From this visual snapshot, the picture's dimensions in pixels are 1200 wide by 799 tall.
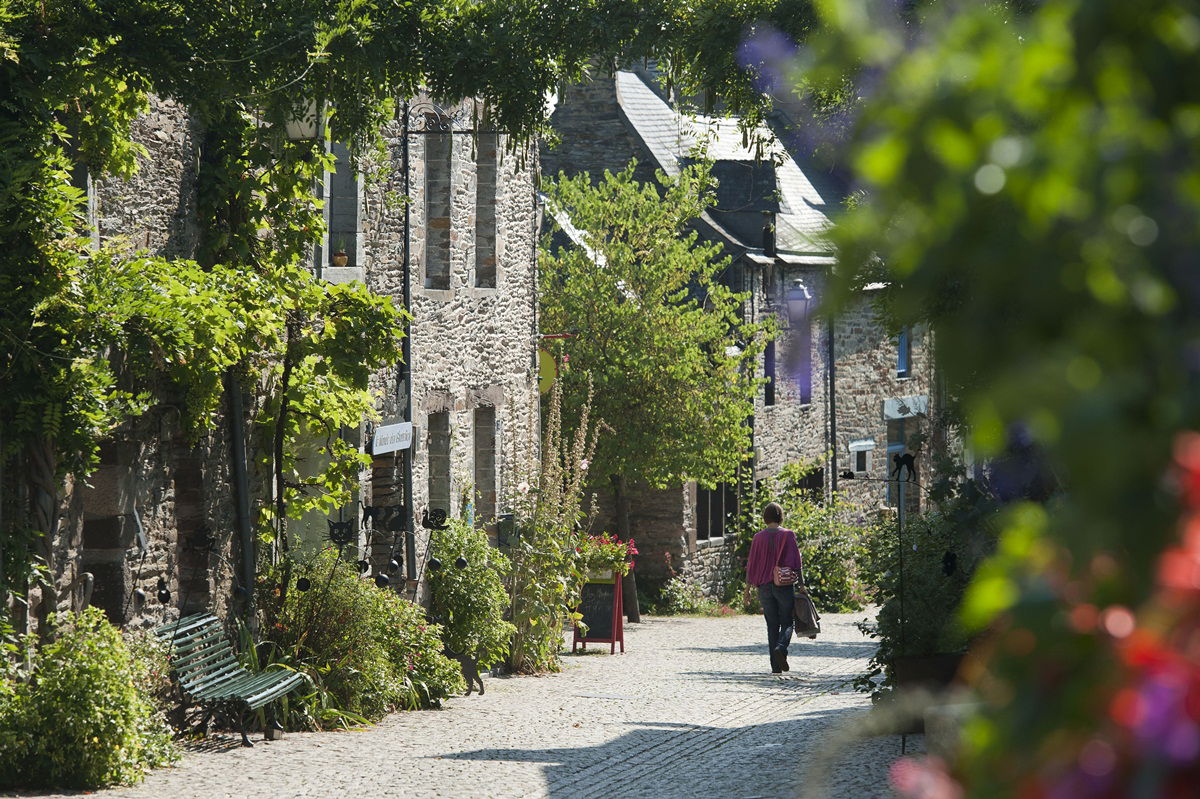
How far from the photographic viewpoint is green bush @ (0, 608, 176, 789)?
26.3ft

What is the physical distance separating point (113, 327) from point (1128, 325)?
8006 millimetres

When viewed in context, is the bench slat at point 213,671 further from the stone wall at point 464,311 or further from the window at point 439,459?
the window at point 439,459

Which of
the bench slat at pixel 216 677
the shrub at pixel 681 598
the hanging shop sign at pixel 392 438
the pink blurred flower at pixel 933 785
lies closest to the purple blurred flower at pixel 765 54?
the bench slat at pixel 216 677

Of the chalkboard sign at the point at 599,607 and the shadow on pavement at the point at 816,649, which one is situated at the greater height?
the chalkboard sign at the point at 599,607

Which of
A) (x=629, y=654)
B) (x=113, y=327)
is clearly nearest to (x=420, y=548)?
(x=629, y=654)

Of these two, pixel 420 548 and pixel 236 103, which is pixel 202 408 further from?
pixel 420 548

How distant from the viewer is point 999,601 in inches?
52.8

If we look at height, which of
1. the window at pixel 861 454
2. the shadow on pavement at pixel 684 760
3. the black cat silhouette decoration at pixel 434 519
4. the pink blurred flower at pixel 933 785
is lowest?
the shadow on pavement at pixel 684 760

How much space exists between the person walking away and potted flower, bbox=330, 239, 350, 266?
450 centimetres

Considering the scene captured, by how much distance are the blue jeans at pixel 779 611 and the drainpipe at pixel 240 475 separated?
5.37 m

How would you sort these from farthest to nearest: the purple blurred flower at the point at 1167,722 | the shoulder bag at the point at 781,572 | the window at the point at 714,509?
the window at the point at 714,509
the shoulder bag at the point at 781,572
the purple blurred flower at the point at 1167,722

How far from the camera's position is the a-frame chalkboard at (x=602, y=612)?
54.6ft

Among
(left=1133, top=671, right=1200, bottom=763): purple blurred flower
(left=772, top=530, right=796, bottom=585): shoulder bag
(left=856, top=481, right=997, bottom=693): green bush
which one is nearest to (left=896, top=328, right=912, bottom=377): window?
(left=772, top=530, right=796, bottom=585): shoulder bag

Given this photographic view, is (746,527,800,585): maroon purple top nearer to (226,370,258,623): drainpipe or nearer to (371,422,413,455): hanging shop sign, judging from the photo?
(371,422,413,455): hanging shop sign
